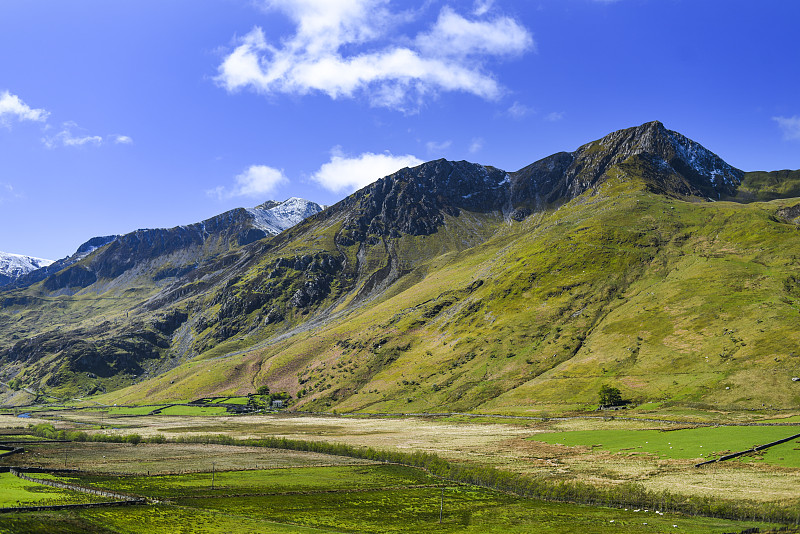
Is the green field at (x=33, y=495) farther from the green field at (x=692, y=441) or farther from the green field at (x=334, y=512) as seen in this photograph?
the green field at (x=692, y=441)

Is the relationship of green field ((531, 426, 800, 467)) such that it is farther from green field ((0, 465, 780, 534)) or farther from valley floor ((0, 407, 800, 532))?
green field ((0, 465, 780, 534))

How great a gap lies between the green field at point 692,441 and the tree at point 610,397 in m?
29.5

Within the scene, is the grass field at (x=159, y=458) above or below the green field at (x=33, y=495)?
below

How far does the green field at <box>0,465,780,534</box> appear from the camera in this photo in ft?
171

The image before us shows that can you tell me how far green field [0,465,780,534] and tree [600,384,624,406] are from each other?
2768 inches

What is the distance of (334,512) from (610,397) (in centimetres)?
9485

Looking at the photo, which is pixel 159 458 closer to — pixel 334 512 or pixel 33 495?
pixel 33 495

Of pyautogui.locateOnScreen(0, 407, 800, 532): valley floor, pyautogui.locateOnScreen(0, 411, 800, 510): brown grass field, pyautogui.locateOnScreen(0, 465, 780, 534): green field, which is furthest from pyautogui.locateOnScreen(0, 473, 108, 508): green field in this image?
pyautogui.locateOnScreen(0, 411, 800, 510): brown grass field

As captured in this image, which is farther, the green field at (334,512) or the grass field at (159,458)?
the grass field at (159,458)

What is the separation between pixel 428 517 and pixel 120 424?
164036 mm

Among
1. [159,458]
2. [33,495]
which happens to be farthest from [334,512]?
[159,458]

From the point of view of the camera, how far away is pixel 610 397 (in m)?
133

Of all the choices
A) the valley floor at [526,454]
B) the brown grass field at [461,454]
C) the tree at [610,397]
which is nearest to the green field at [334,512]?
the valley floor at [526,454]

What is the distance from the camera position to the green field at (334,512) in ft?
171
